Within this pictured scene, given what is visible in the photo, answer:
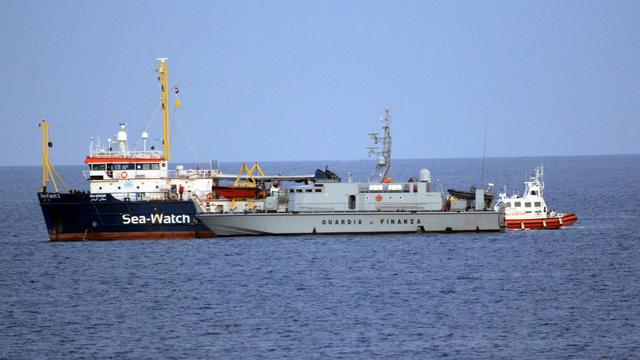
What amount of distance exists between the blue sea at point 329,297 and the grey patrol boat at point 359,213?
1.19 metres

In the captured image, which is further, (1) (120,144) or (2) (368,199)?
(1) (120,144)

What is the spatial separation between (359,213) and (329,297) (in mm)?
17604

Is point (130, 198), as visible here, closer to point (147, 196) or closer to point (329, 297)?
point (147, 196)

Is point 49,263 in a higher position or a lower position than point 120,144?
lower

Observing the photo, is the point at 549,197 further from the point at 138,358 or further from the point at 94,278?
the point at 138,358

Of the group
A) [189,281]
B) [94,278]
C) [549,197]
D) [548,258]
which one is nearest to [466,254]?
[548,258]

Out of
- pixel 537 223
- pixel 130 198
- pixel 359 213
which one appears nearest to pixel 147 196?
pixel 130 198

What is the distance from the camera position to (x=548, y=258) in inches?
2584

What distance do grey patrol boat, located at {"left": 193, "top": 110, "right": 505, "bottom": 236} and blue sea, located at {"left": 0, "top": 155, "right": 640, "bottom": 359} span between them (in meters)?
1.19

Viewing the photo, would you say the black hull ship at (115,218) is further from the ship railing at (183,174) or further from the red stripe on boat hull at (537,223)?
the red stripe on boat hull at (537,223)

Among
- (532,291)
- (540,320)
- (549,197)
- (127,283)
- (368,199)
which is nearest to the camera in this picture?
(540,320)

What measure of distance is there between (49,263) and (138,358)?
1039 inches

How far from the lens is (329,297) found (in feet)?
176

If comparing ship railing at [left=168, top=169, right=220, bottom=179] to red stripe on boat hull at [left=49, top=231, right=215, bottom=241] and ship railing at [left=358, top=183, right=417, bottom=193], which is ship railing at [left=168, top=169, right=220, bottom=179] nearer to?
red stripe on boat hull at [left=49, top=231, right=215, bottom=241]
